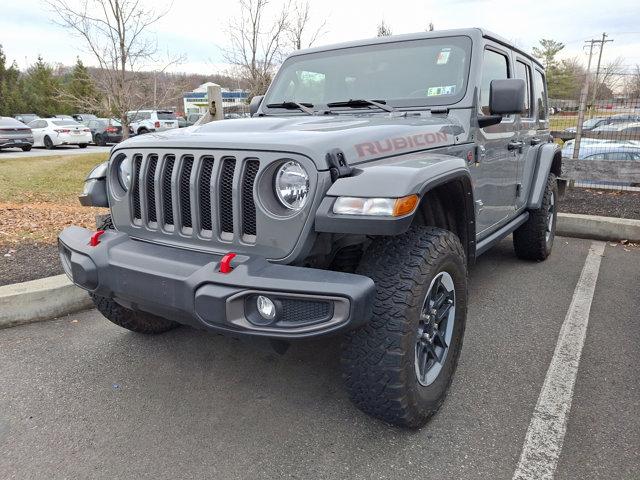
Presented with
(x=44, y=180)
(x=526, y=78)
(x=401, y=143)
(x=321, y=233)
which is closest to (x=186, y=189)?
(x=321, y=233)

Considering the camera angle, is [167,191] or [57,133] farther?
[57,133]

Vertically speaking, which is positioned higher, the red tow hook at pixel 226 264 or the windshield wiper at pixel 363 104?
the windshield wiper at pixel 363 104

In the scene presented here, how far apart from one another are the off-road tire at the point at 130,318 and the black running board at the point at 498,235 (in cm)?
219

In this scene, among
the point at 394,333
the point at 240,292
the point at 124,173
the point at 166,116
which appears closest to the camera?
the point at 240,292

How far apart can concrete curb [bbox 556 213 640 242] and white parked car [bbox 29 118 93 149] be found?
839 inches

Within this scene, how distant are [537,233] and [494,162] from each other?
1535mm

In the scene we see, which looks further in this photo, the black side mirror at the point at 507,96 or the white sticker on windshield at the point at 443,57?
the white sticker on windshield at the point at 443,57

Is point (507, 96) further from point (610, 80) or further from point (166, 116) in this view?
point (166, 116)

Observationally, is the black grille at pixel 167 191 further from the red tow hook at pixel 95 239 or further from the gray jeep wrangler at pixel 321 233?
the red tow hook at pixel 95 239

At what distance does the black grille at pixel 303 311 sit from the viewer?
1.88m

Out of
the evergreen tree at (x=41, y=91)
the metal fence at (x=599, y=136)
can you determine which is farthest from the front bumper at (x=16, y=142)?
the evergreen tree at (x=41, y=91)

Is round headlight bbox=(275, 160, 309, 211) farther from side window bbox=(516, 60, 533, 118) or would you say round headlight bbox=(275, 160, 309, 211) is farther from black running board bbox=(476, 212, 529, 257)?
side window bbox=(516, 60, 533, 118)

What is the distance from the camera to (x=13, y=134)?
62.6 feet

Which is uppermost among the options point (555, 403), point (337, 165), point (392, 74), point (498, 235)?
point (392, 74)
